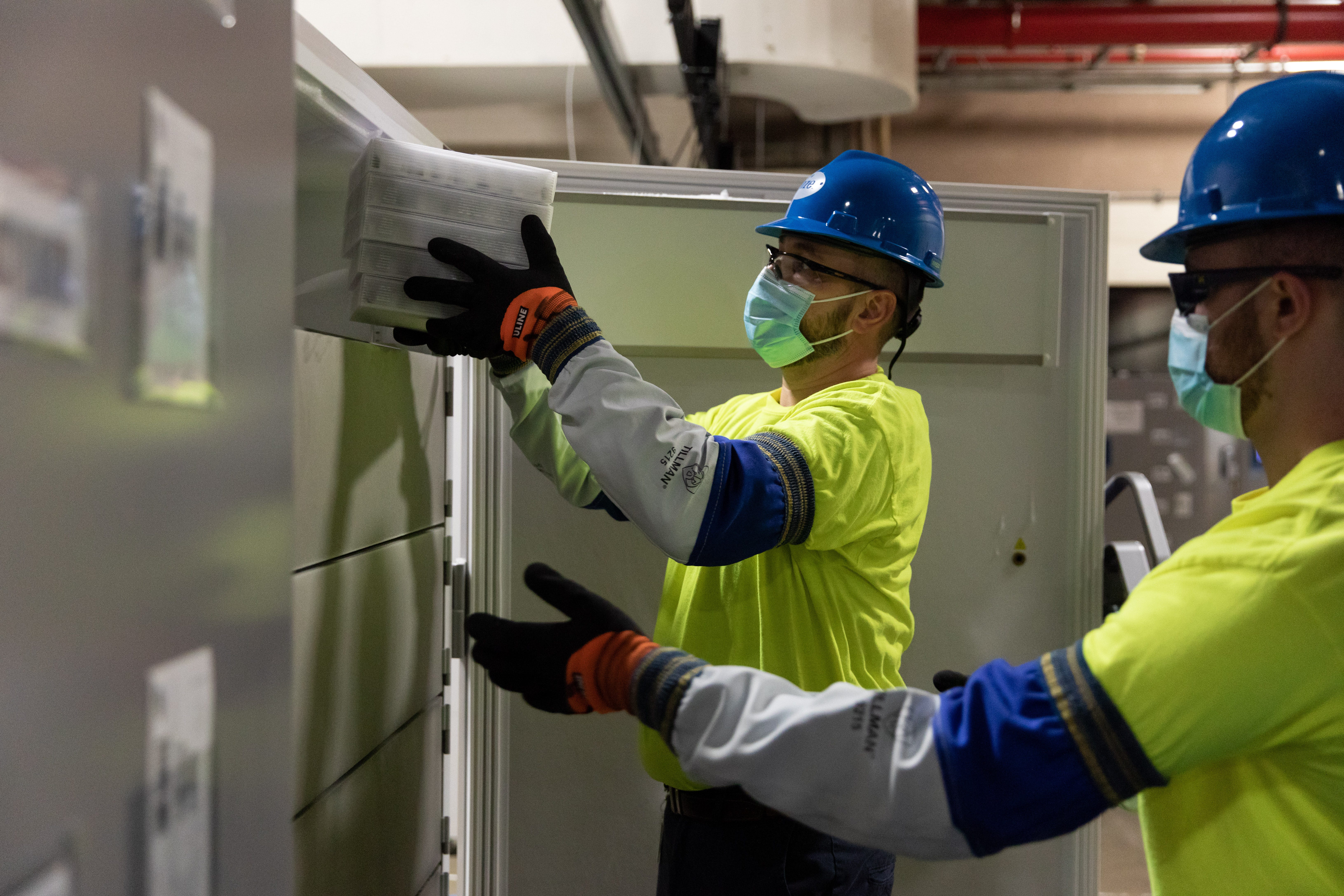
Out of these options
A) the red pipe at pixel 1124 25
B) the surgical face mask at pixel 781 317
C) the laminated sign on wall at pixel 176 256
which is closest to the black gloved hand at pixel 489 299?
the surgical face mask at pixel 781 317

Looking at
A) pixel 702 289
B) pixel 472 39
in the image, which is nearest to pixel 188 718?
pixel 702 289

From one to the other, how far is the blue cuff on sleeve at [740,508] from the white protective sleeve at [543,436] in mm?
296

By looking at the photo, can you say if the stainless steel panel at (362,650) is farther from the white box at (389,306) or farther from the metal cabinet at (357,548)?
the white box at (389,306)

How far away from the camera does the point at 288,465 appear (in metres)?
0.61

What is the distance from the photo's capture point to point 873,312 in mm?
1397

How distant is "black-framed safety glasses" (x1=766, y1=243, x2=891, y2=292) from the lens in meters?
1.38

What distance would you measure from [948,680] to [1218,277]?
60 cm

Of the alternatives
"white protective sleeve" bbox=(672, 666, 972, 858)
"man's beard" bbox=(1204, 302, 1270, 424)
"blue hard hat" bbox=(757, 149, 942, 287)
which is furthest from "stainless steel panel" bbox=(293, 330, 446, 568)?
"man's beard" bbox=(1204, 302, 1270, 424)

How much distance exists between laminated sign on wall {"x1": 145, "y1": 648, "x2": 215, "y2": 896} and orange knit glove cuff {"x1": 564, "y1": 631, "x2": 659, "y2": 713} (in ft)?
1.33

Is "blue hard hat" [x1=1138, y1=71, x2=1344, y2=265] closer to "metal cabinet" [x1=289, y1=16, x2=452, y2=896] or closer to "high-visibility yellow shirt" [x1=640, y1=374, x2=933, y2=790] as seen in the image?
"high-visibility yellow shirt" [x1=640, y1=374, x2=933, y2=790]

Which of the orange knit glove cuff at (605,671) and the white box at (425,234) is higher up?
the white box at (425,234)

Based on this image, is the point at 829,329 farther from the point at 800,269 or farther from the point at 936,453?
the point at 936,453

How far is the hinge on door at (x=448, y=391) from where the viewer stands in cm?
164

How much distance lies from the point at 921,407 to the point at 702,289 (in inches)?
18.3
